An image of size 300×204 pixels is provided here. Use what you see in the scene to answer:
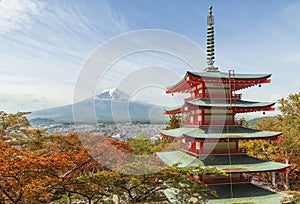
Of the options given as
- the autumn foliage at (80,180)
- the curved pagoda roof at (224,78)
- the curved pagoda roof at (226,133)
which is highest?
the curved pagoda roof at (224,78)

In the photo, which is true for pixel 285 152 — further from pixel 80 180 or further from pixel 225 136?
pixel 80 180

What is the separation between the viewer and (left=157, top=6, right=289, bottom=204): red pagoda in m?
11.2

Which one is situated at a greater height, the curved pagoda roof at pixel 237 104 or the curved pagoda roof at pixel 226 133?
the curved pagoda roof at pixel 237 104

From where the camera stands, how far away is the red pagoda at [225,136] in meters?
11.2

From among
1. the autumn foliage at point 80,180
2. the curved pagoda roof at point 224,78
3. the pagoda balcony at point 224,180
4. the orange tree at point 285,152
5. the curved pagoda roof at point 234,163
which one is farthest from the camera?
the orange tree at point 285,152

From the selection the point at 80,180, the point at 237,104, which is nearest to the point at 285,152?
the point at 237,104

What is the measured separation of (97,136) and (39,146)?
5097 mm

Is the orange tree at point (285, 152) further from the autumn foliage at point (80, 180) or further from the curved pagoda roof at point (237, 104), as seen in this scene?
the autumn foliage at point (80, 180)

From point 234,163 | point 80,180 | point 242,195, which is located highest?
point 234,163

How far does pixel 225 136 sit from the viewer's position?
38.4 ft

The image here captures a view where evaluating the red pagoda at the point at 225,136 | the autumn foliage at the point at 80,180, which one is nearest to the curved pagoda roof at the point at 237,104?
the red pagoda at the point at 225,136

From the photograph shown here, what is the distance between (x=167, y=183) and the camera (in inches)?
376

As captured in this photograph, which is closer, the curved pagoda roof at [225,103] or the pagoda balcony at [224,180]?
the pagoda balcony at [224,180]

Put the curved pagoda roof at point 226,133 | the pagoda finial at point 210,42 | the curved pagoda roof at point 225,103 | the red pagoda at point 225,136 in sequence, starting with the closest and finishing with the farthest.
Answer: the red pagoda at point 225,136, the curved pagoda roof at point 226,133, the curved pagoda roof at point 225,103, the pagoda finial at point 210,42
